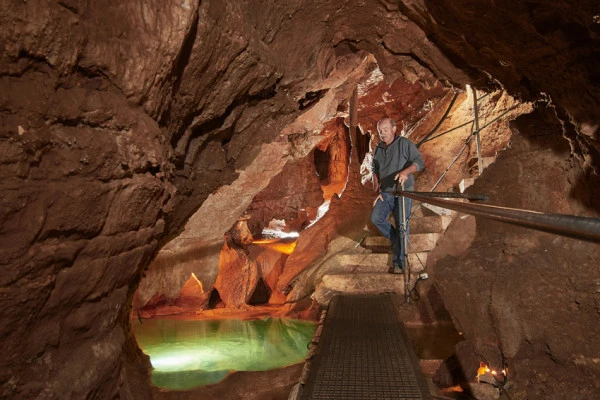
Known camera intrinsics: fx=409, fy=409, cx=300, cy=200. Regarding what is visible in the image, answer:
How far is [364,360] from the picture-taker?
329 centimetres

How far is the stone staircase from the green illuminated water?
1.92 metres

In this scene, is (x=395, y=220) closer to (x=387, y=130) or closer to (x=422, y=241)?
(x=422, y=241)

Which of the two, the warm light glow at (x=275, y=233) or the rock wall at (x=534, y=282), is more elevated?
the rock wall at (x=534, y=282)

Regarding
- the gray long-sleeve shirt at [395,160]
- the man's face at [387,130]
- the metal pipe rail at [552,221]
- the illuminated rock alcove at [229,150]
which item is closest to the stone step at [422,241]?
the illuminated rock alcove at [229,150]

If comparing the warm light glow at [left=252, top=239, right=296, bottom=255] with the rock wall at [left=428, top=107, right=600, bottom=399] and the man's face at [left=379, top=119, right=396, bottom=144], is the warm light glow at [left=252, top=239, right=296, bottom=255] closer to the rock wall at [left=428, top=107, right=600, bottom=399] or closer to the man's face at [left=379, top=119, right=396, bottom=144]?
the man's face at [left=379, top=119, right=396, bottom=144]

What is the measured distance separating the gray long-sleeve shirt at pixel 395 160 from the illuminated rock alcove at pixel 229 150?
83 centimetres

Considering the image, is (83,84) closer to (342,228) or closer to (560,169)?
(560,169)

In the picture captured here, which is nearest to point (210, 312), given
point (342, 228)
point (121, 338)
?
point (342, 228)

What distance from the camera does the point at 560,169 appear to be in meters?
3.73

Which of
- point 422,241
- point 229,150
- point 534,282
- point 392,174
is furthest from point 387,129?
point 534,282

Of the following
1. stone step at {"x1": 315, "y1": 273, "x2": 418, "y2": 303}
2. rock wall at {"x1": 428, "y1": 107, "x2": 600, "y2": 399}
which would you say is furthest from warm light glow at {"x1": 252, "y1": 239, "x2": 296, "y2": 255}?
rock wall at {"x1": 428, "y1": 107, "x2": 600, "y2": 399}

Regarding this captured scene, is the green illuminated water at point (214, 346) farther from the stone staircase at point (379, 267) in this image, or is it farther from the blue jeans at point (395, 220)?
the blue jeans at point (395, 220)

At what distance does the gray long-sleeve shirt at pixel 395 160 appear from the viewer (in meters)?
5.02

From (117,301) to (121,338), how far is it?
0.82 feet
